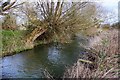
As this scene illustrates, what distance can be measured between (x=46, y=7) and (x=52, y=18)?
3.87ft

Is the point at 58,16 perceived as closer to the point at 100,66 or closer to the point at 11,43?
the point at 11,43

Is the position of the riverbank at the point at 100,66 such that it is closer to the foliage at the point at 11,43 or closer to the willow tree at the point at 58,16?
Answer: the foliage at the point at 11,43

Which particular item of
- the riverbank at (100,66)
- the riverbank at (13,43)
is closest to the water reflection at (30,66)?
the riverbank at (13,43)

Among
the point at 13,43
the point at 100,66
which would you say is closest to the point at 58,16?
the point at 13,43

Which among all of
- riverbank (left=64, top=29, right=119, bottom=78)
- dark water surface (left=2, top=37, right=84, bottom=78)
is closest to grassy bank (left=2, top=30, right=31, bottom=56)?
dark water surface (left=2, top=37, right=84, bottom=78)

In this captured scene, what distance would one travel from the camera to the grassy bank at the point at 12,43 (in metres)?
17.3

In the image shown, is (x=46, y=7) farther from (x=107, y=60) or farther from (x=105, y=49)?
(x=107, y=60)

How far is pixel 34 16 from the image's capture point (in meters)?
21.5

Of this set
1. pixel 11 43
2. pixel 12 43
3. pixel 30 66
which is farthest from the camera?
pixel 12 43

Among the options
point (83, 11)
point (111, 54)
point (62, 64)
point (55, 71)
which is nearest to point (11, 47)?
point (62, 64)

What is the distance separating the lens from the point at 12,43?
61.1ft

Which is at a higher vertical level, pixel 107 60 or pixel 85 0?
pixel 85 0

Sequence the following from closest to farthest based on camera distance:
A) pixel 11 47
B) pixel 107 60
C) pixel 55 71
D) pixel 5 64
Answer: pixel 107 60 → pixel 55 71 → pixel 5 64 → pixel 11 47

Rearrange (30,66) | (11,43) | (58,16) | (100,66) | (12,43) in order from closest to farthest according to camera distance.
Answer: (100,66), (30,66), (11,43), (12,43), (58,16)
